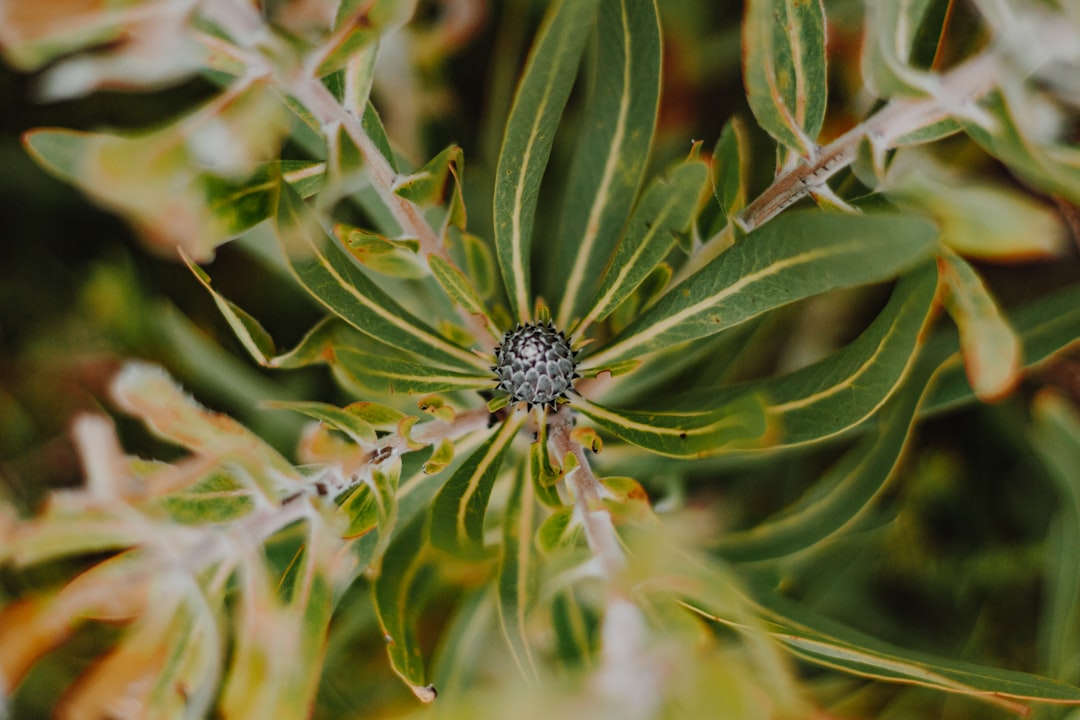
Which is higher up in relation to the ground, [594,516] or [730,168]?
[730,168]

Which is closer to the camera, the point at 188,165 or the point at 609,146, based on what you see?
the point at 188,165

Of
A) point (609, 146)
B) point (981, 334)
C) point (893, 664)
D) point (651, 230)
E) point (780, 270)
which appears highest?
point (609, 146)

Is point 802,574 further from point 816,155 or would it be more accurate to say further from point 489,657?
point 816,155

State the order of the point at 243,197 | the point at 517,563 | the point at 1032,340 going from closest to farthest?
the point at 243,197 < the point at 517,563 < the point at 1032,340

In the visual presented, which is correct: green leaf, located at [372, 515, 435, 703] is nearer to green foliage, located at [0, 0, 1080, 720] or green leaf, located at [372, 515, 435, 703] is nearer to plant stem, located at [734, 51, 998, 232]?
green foliage, located at [0, 0, 1080, 720]

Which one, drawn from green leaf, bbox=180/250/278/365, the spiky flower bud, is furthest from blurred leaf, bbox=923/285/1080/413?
green leaf, bbox=180/250/278/365

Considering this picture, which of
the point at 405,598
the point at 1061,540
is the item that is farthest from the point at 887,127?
the point at 1061,540

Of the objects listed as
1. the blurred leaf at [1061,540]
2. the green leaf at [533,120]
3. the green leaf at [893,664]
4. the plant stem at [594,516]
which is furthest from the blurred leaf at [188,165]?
the blurred leaf at [1061,540]

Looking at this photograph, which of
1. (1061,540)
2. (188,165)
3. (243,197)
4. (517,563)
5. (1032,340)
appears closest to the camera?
(188,165)

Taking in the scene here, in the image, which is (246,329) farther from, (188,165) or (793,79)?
(793,79)
